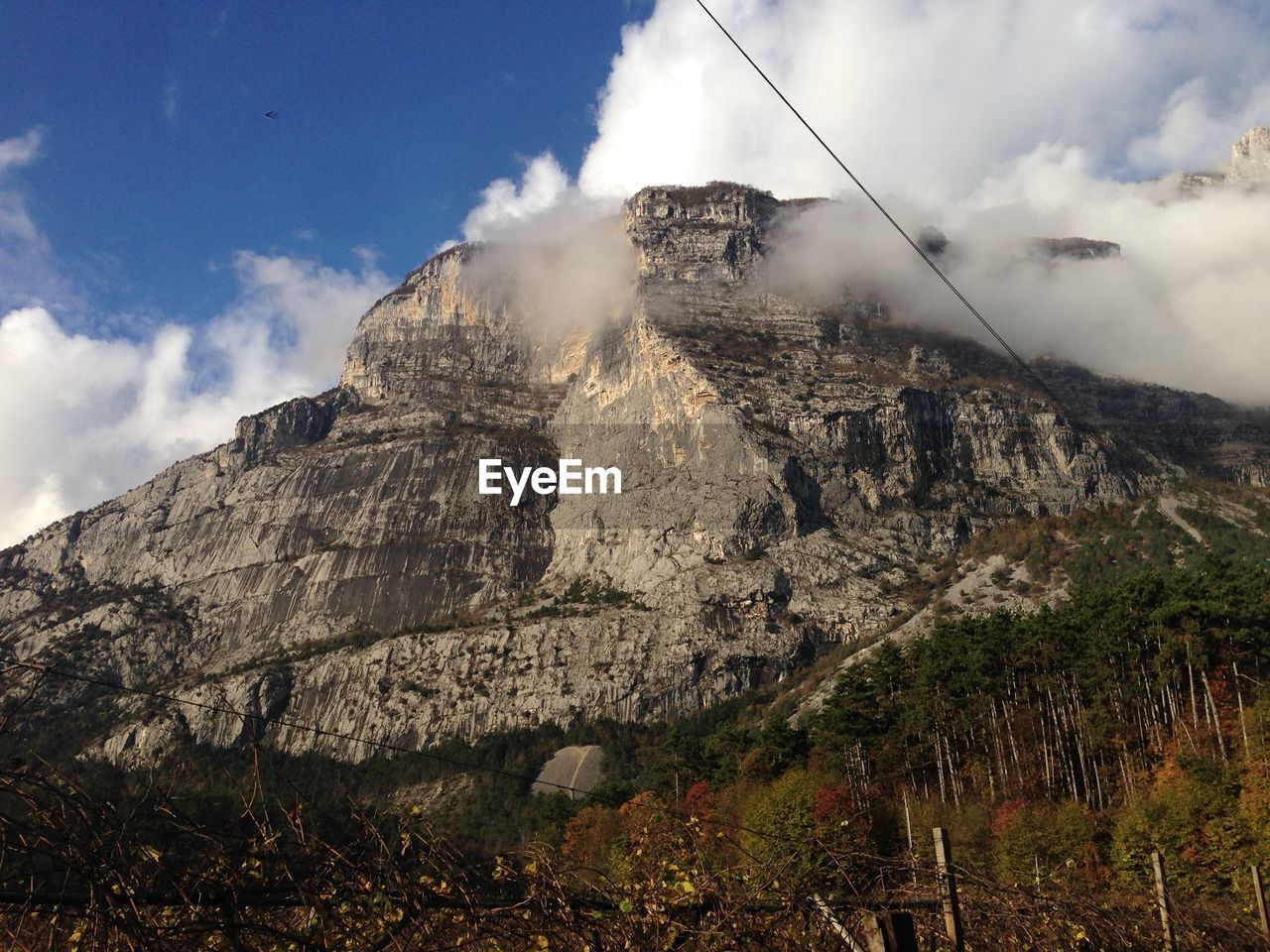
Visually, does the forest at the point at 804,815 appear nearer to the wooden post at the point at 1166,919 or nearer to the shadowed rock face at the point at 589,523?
the wooden post at the point at 1166,919

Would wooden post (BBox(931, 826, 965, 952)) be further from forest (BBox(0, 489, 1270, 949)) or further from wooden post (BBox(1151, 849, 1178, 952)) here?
wooden post (BBox(1151, 849, 1178, 952))

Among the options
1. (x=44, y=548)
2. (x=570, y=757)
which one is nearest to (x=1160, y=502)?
(x=570, y=757)

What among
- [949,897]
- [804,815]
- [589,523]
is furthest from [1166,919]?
[589,523]

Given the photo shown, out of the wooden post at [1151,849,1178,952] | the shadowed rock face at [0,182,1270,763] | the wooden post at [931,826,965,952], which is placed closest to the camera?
the wooden post at [931,826,965,952]

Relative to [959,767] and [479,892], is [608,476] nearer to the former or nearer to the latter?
[959,767]

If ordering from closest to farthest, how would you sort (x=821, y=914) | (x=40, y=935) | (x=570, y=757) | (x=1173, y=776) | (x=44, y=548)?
(x=40, y=935) → (x=821, y=914) → (x=1173, y=776) → (x=570, y=757) → (x=44, y=548)

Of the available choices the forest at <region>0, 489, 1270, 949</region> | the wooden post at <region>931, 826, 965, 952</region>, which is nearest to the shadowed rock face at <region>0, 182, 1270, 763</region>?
the forest at <region>0, 489, 1270, 949</region>
